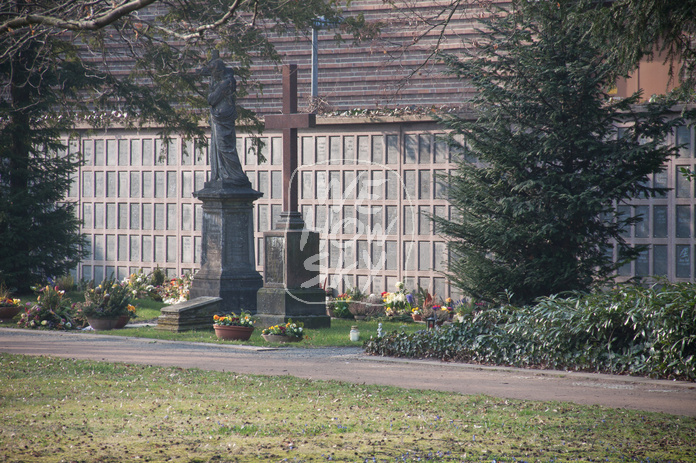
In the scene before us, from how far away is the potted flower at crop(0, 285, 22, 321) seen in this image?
15359mm

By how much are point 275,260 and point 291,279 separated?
471 millimetres

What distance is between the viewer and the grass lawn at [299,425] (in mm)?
6113

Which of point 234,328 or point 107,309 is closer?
point 234,328

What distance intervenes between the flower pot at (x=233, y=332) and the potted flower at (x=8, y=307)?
469cm

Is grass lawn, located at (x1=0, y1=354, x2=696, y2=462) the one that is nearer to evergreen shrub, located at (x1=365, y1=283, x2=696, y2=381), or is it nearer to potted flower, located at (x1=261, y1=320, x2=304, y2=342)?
evergreen shrub, located at (x1=365, y1=283, x2=696, y2=381)

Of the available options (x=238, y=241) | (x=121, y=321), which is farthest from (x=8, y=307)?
(x=238, y=241)

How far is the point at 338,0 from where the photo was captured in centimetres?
1762

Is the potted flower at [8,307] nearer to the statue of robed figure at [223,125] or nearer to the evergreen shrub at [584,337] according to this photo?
the statue of robed figure at [223,125]

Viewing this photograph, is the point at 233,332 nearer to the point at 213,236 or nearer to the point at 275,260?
the point at 275,260

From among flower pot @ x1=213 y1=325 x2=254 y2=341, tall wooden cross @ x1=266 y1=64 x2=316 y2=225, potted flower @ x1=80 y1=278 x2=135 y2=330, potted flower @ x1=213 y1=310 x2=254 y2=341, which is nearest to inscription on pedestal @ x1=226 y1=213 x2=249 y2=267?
tall wooden cross @ x1=266 y1=64 x2=316 y2=225

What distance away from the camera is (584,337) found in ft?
33.9

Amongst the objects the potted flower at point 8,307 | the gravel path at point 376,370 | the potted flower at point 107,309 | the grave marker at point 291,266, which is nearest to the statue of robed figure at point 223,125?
the grave marker at point 291,266

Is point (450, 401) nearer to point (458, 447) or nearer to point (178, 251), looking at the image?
point (458, 447)

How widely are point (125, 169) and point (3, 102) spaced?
421 cm
